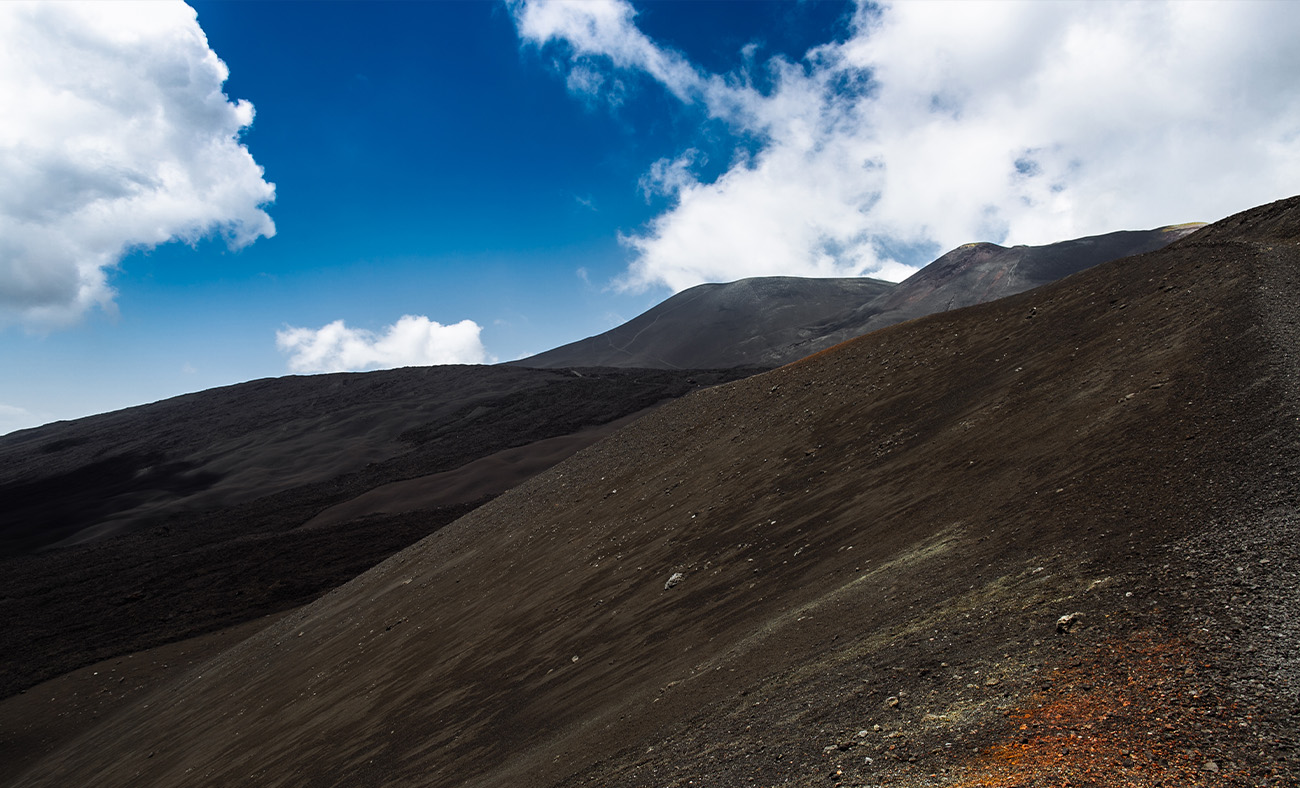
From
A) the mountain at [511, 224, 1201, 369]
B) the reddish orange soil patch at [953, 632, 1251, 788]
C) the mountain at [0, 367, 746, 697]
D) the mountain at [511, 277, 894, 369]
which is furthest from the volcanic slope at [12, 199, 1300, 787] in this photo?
the mountain at [511, 277, 894, 369]

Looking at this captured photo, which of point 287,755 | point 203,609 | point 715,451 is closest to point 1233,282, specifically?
point 715,451

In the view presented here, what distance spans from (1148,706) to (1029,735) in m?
0.67

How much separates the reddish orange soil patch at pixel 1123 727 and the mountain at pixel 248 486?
29.0m

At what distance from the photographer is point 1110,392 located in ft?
32.1

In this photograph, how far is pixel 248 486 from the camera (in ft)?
192

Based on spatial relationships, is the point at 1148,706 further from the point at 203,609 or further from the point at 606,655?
the point at 203,609

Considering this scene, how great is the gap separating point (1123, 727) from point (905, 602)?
2894mm

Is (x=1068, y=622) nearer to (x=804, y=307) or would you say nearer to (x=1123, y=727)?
(x=1123, y=727)

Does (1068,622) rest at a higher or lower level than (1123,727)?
higher

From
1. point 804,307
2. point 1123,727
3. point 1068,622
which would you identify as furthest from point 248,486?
point 804,307

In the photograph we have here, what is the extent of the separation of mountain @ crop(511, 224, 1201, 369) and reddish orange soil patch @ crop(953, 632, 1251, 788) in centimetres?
8658

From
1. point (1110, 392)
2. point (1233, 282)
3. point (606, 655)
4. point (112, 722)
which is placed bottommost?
point (112, 722)

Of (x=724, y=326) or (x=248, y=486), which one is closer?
(x=248, y=486)

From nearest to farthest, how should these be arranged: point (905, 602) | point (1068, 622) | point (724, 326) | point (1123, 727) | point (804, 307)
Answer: point (1123, 727), point (1068, 622), point (905, 602), point (724, 326), point (804, 307)
